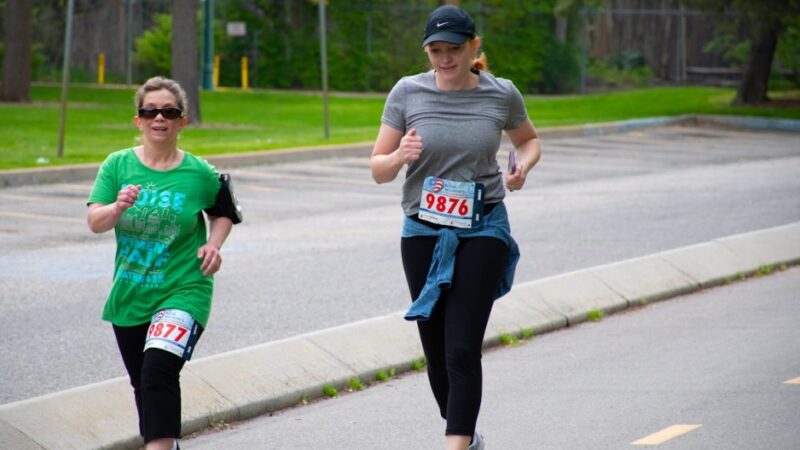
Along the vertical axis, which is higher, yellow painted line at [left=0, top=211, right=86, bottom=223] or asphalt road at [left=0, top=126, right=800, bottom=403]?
asphalt road at [left=0, top=126, right=800, bottom=403]

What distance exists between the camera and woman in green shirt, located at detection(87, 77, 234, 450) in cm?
551

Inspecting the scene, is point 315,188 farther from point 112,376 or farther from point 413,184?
point 413,184

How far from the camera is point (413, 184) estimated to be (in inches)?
237

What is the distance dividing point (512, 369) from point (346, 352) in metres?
0.98

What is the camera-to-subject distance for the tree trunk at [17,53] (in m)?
35.7

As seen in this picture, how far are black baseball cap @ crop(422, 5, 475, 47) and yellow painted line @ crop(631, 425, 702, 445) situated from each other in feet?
7.00

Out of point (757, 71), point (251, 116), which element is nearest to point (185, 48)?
point (251, 116)

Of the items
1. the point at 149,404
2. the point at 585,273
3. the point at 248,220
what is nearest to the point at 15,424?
the point at 149,404

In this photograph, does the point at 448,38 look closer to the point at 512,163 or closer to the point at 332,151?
the point at 512,163

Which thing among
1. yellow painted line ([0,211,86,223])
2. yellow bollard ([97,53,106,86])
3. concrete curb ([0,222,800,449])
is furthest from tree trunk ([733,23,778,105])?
concrete curb ([0,222,800,449])

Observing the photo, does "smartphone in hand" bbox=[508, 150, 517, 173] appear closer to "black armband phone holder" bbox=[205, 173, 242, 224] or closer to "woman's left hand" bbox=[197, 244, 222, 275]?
"black armband phone holder" bbox=[205, 173, 242, 224]

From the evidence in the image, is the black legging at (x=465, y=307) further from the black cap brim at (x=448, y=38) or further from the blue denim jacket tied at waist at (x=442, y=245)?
the black cap brim at (x=448, y=38)

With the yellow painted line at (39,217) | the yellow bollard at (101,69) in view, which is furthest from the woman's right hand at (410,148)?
the yellow bollard at (101,69)

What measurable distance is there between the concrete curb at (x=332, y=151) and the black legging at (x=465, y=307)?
13684mm
